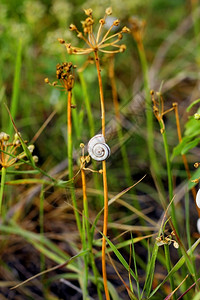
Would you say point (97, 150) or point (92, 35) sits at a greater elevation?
point (92, 35)

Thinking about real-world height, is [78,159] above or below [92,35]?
below

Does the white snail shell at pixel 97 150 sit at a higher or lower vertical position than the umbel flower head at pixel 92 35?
lower

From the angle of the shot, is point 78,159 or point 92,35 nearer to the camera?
point 92,35

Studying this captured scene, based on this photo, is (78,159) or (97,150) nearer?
(97,150)

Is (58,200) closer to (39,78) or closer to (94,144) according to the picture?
(94,144)

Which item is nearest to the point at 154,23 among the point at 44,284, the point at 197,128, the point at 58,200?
the point at 58,200

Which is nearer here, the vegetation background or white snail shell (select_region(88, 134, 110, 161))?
white snail shell (select_region(88, 134, 110, 161))

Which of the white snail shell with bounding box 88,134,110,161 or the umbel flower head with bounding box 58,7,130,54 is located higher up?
the umbel flower head with bounding box 58,7,130,54

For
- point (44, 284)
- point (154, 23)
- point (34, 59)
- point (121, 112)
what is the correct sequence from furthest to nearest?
1. point (154, 23)
2. point (34, 59)
3. point (121, 112)
4. point (44, 284)
